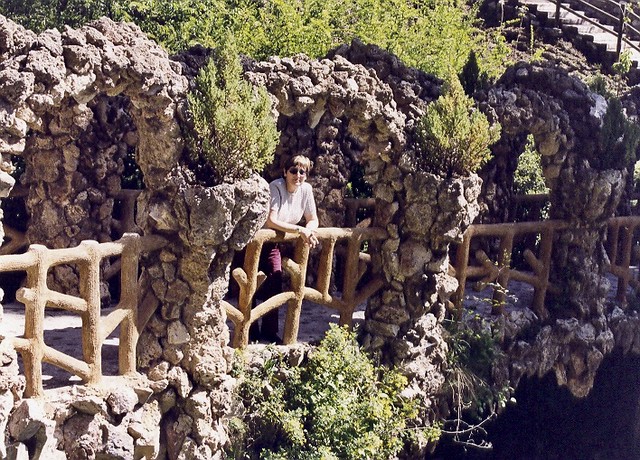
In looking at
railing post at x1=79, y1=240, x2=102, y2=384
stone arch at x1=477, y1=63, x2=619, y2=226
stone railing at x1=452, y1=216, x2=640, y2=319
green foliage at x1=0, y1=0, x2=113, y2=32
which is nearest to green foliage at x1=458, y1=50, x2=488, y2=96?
stone arch at x1=477, y1=63, x2=619, y2=226

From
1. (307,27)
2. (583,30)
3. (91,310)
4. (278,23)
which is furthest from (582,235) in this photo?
(583,30)

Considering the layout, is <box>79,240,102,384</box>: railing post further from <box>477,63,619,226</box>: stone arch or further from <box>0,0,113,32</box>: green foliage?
<box>0,0,113,32</box>: green foliage

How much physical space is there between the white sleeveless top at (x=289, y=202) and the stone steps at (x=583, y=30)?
10.6 meters

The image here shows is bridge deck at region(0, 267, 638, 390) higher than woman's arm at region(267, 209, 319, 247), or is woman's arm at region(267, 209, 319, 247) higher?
woman's arm at region(267, 209, 319, 247)

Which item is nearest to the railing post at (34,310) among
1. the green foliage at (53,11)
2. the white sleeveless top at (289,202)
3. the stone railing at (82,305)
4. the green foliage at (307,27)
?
the stone railing at (82,305)

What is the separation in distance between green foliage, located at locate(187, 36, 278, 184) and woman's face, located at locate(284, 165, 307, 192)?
2.19ft

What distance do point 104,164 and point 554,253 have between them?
4.68 meters

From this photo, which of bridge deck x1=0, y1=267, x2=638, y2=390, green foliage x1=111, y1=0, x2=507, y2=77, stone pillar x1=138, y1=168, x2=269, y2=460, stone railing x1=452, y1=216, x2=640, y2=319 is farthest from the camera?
green foliage x1=111, y1=0, x2=507, y2=77

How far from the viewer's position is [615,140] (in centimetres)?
1195

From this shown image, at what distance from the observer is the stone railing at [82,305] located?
7.58 meters

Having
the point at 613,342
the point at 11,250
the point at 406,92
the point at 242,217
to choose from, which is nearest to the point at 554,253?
the point at 613,342

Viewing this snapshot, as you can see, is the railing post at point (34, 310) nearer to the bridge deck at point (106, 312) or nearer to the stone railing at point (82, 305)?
the stone railing at point (82, 305)

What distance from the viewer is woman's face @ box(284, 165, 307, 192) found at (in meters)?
9.52

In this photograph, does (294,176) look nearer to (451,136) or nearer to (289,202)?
(289,202)
